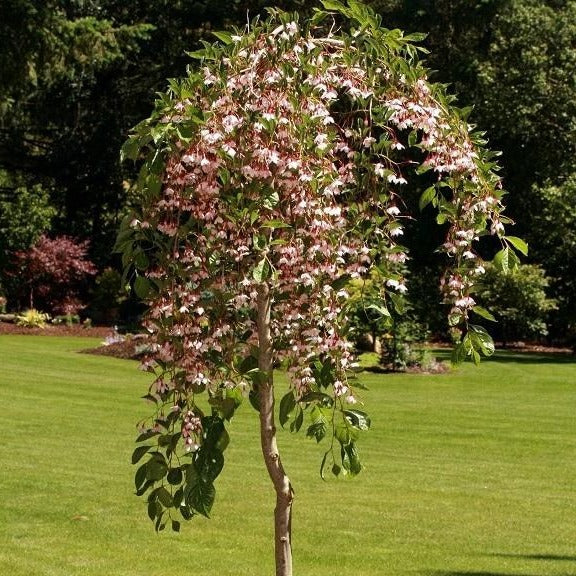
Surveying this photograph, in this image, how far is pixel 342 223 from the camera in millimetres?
4742

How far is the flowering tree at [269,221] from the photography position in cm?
457

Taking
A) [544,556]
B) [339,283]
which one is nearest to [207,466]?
[339,283]

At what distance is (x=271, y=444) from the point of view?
5141 mm

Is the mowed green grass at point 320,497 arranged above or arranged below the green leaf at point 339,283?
below

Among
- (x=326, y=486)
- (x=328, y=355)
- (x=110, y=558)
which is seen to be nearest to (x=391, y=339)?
(x=326, y=486)

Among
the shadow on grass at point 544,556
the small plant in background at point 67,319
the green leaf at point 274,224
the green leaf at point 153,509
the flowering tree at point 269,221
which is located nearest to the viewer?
the green leaf at point 274,224

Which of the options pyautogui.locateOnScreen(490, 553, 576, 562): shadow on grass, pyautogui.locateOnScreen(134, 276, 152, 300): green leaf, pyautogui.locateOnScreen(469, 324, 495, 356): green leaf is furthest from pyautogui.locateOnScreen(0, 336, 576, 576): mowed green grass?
pyautogui.locateOnScreen(134, 276, 152, 300): green leaf

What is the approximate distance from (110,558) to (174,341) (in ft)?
10.3

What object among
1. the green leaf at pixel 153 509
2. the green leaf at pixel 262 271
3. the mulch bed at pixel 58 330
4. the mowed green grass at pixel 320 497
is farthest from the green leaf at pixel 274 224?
the mulch bed at pixel 58 330

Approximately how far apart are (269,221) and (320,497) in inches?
218

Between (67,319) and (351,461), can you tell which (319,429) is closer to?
(351,461)

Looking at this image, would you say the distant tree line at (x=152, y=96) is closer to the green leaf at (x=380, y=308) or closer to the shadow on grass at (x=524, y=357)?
the shadow on grass at (x=524, y=357)

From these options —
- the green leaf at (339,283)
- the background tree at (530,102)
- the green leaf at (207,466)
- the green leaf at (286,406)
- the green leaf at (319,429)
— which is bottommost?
the green leaf at (207,466)

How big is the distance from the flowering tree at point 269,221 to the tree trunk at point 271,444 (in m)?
0.01
